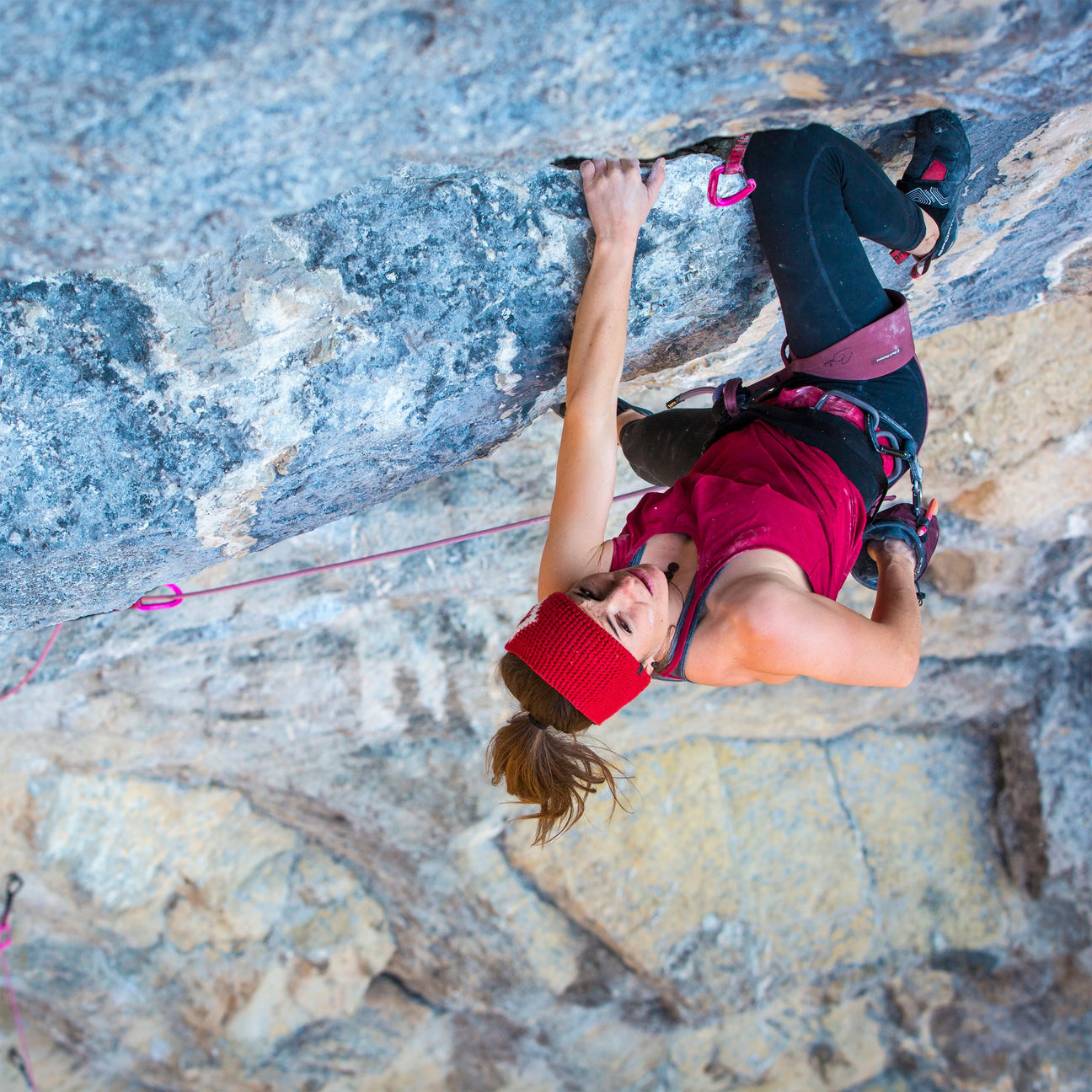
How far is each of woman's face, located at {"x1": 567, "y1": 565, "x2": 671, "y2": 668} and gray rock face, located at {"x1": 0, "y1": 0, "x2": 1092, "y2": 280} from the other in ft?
2.30

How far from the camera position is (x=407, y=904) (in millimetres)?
3699

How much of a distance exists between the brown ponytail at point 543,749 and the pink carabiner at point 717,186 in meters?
0.96

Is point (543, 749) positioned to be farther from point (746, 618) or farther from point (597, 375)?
point (597, 375)

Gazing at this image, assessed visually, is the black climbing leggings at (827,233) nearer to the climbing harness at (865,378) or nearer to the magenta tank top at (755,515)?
the climbing harness at (865,378)

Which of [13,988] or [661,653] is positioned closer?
[661,653]

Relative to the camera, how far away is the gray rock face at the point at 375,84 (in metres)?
0.84

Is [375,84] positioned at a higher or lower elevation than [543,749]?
higher

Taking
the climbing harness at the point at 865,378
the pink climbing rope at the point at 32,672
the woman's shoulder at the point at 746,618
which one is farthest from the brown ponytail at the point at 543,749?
the pink climbing rope at the point at 32,672

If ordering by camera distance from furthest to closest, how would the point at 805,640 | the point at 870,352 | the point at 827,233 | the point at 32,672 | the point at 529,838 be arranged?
the point at 529,838, the point at 32,672, the point at 870,352, the point at 827,233, the point at 805,640

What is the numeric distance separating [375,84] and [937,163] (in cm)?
121

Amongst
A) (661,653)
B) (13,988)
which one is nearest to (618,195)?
(661,653)

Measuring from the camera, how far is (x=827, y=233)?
1.57 m

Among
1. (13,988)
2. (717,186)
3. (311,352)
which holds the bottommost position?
(13,988)

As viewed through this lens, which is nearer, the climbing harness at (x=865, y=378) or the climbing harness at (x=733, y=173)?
the climbing harness at (x=733, y=173)
